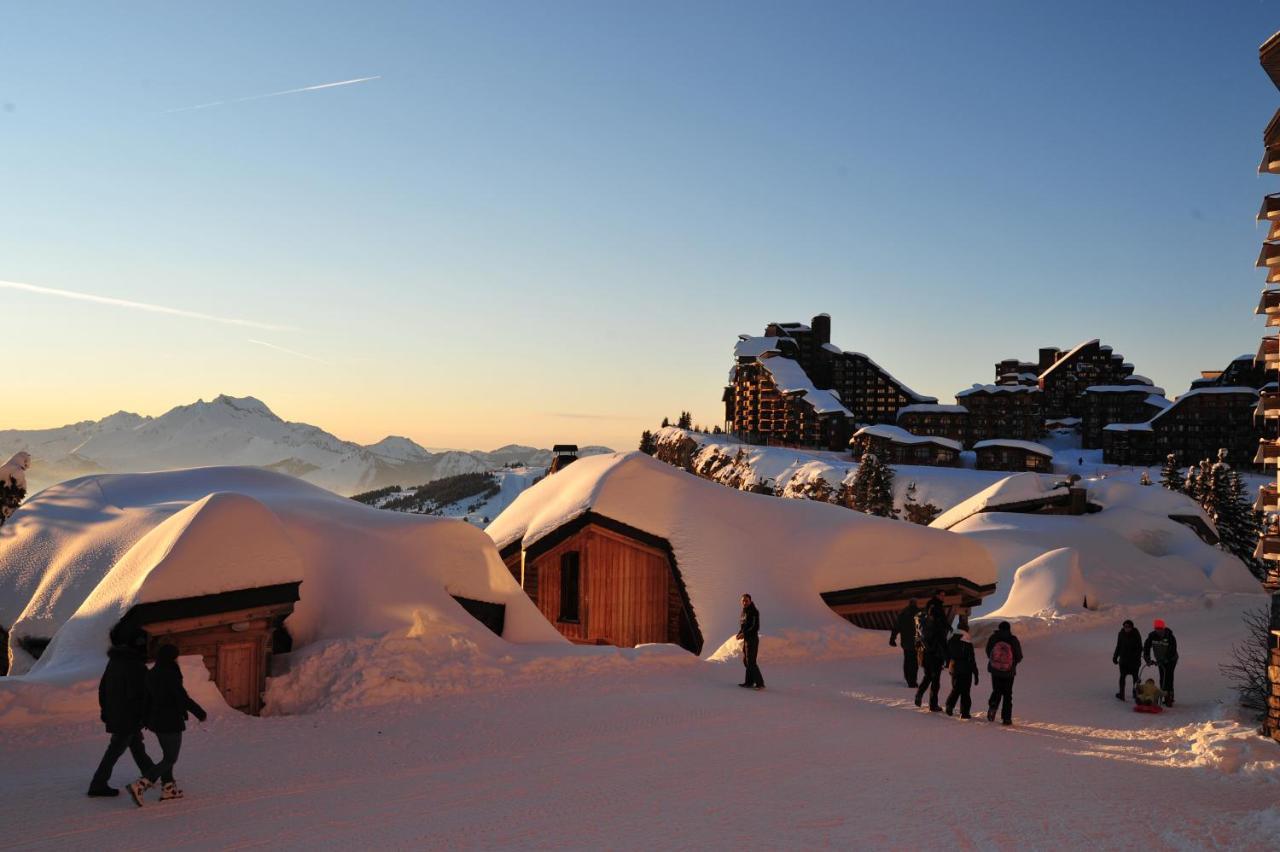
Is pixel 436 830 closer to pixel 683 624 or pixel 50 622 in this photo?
pixel 50 622

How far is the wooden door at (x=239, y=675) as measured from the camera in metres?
13.0

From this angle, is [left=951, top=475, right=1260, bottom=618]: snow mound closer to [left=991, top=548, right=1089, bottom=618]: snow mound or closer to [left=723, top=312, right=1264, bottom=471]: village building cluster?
[left=991, top=548, right=1089, bottom=618]: snow mound

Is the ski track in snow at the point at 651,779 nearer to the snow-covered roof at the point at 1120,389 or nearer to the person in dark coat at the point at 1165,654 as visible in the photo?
the person in dark coat at the point at 1165,654

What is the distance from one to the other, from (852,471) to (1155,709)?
67922mm

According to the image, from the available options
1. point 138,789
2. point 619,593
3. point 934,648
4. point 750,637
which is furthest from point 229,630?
point 619,593

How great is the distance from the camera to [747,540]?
25812 mm

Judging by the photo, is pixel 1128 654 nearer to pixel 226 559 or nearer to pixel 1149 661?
pixel 1149 661

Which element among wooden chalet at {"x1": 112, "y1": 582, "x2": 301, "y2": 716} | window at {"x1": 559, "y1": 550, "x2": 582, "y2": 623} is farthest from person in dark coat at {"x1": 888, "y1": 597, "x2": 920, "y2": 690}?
wooden chalet at {"x1": 112, "y1": 582, "x2": 301, "y2": 716}

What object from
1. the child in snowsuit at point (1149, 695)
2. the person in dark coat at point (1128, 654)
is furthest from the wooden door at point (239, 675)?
the person in dark coat at point (1128, 654)

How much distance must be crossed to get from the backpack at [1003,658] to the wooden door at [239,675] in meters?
11.2

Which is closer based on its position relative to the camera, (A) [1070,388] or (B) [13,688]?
(B) [13,688]

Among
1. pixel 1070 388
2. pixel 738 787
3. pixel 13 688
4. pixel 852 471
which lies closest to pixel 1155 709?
pixel 738 787

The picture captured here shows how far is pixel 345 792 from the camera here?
882 cm

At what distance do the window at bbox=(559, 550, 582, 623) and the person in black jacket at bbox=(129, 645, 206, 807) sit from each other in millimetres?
17510
